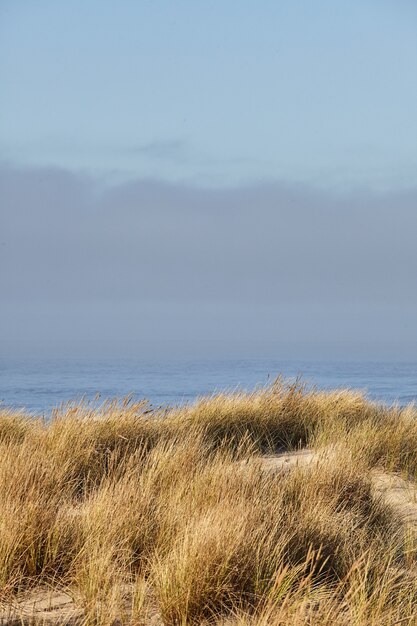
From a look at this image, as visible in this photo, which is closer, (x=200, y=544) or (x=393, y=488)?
(x=200, y=544)

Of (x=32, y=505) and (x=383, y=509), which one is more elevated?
(x=32, y=505)

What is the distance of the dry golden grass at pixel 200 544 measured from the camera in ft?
10.7

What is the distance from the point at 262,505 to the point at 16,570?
4.62 ft

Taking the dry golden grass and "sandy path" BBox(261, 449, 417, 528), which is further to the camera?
"sandy path" BBox(261, 449, 417, 528)

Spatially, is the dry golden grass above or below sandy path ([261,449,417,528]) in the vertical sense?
above

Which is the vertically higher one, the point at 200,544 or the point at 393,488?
the point at 200,544

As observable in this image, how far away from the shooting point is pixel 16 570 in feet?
11.9

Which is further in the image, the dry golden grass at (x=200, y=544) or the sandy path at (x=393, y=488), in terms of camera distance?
the sandy path at (x=393, y=488)

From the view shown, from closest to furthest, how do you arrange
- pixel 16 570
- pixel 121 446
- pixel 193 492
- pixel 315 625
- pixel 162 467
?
1. pixel 315 625
2. pixel 16 570
3. pixel 193 492
4. pixel 162 467
5. pixel 121 446

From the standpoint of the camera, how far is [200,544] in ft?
11.4

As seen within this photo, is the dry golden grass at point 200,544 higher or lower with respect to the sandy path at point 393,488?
higher

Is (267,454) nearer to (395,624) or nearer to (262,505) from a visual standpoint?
(262,505)

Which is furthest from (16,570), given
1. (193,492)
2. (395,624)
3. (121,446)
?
(121,446)

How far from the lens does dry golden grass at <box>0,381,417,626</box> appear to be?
10.7 ft
